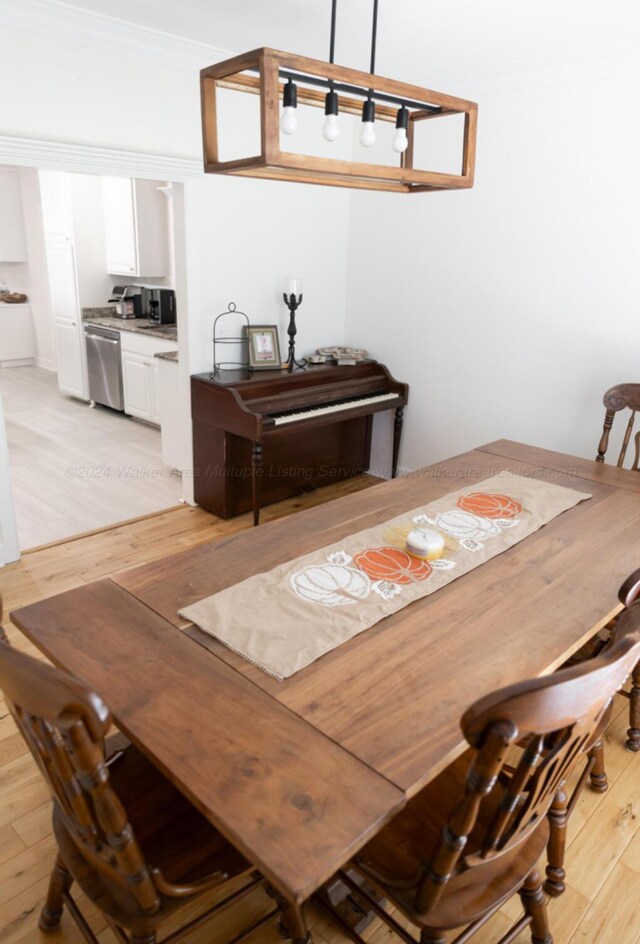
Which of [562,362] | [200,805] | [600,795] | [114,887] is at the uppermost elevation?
[562,362]

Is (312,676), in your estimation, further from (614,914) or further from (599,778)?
(599,778)

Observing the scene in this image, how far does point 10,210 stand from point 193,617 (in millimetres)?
7042

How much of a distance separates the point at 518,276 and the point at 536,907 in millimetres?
2941

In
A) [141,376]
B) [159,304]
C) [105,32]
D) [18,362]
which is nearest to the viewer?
[105,32]

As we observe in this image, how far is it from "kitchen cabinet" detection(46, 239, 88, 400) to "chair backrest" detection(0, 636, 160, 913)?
5.23 meters

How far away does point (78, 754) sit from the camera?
90cm

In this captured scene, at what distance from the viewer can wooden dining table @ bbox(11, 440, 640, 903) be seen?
1000mm

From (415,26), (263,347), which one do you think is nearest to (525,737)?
(415,26)

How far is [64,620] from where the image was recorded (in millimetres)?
1471

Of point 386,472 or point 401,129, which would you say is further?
point 386,472

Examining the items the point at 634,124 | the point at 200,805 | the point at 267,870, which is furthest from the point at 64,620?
the point at 634,124

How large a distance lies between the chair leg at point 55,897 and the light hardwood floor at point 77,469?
2.14m

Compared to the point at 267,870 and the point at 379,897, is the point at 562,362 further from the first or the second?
the point at 267,870

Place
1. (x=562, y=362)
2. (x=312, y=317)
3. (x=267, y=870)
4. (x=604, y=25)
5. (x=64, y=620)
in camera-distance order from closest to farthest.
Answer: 1. (x=267, y=870)
2. (x=64, y=620)
3. (x=604, y=25)
4. (x=562, y=362)
5. (x=312, y=317)
